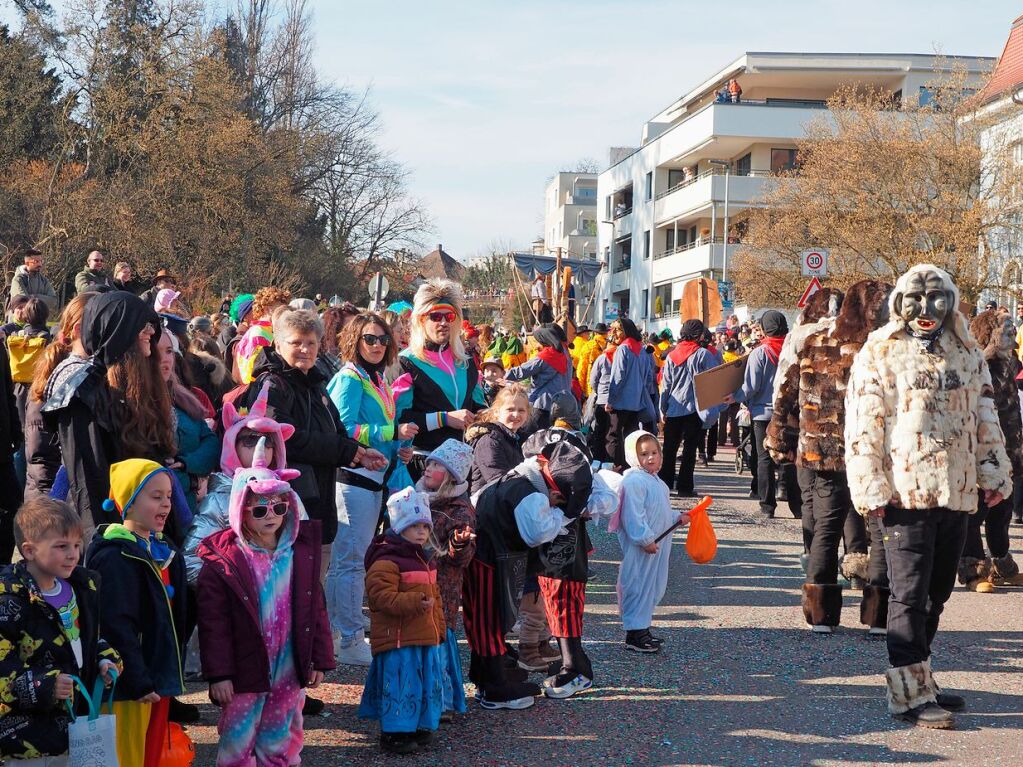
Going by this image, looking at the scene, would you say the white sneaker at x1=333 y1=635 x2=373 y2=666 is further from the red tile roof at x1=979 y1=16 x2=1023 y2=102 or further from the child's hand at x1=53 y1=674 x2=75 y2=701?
the red tile roof at x1=979 y1=16 x2=1023 y2=102

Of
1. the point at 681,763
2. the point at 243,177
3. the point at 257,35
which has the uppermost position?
the point at 257,35

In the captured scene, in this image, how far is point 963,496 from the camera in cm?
590

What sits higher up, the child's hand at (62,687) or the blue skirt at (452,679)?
the child's hand at (62,687)


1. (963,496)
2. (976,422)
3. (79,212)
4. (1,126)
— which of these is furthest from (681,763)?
(1,126)

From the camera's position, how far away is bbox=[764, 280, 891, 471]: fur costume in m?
7.43

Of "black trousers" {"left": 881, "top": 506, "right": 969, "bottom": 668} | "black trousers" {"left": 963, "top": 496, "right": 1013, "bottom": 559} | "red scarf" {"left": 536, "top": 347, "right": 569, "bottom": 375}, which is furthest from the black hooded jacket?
"red scarf" {"left": 536, "top": 347, "right": 569, "bottom": 375}

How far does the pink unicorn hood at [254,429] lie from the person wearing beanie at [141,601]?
2.47 ft

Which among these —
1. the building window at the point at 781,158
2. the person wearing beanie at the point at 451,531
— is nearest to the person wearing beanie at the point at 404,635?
the person wearing beanie at the point at 451,531

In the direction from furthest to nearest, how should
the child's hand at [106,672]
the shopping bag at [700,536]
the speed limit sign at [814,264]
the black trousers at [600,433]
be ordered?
1. the speed limit sign at [814,264]
2. the black trousers at [600,433]
3. the shopping bag at [700,536]
4. the child's hand at [106,672]

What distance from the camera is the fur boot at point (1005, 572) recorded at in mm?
9461

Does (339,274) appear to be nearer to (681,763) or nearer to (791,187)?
(791,187)

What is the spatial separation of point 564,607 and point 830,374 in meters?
2.50

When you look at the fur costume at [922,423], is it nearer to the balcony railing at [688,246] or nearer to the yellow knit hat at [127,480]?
the yellow knit hat at [127,480]

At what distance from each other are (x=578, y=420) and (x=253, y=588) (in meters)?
2.93
